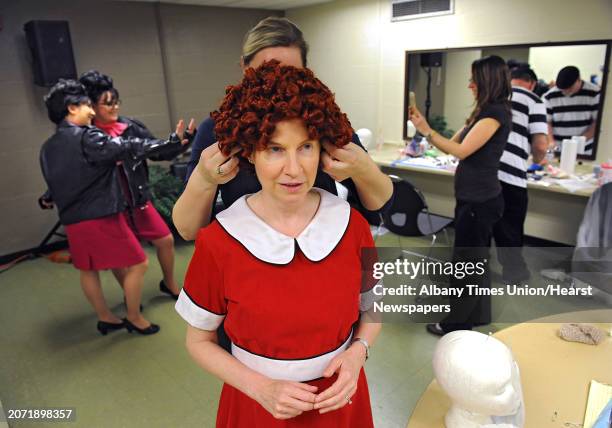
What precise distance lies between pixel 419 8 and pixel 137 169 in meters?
3.00

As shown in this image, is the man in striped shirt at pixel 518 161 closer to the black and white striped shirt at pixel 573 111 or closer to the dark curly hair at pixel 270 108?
the black and white striped shirt at pixel 573 111

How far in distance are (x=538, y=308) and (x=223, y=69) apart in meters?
4.03

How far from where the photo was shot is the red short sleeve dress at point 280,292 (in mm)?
856

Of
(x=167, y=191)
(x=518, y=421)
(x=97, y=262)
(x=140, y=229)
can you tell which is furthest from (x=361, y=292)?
(x=167, y=191)

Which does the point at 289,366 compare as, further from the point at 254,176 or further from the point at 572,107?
the point at 572,107

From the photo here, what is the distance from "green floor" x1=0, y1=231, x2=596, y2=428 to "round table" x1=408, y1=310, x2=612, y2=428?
35.4 inches

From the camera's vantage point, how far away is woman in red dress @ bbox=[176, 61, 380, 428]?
809 millimetres

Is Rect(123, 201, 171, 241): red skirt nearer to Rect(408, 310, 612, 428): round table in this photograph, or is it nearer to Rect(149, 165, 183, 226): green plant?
Result: Rect(149, 165, 183, 226): green plant

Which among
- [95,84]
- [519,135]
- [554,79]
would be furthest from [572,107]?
[95,84]

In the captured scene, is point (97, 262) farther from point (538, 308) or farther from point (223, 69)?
point (223, 69)

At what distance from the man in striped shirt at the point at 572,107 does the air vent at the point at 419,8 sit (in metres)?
1.15

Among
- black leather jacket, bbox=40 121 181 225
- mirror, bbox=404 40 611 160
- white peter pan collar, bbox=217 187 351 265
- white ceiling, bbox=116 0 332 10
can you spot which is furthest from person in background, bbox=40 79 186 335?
mirror, bbox=404 40 611 160

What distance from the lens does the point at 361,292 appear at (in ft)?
3.37

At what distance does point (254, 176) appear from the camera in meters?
1.07
